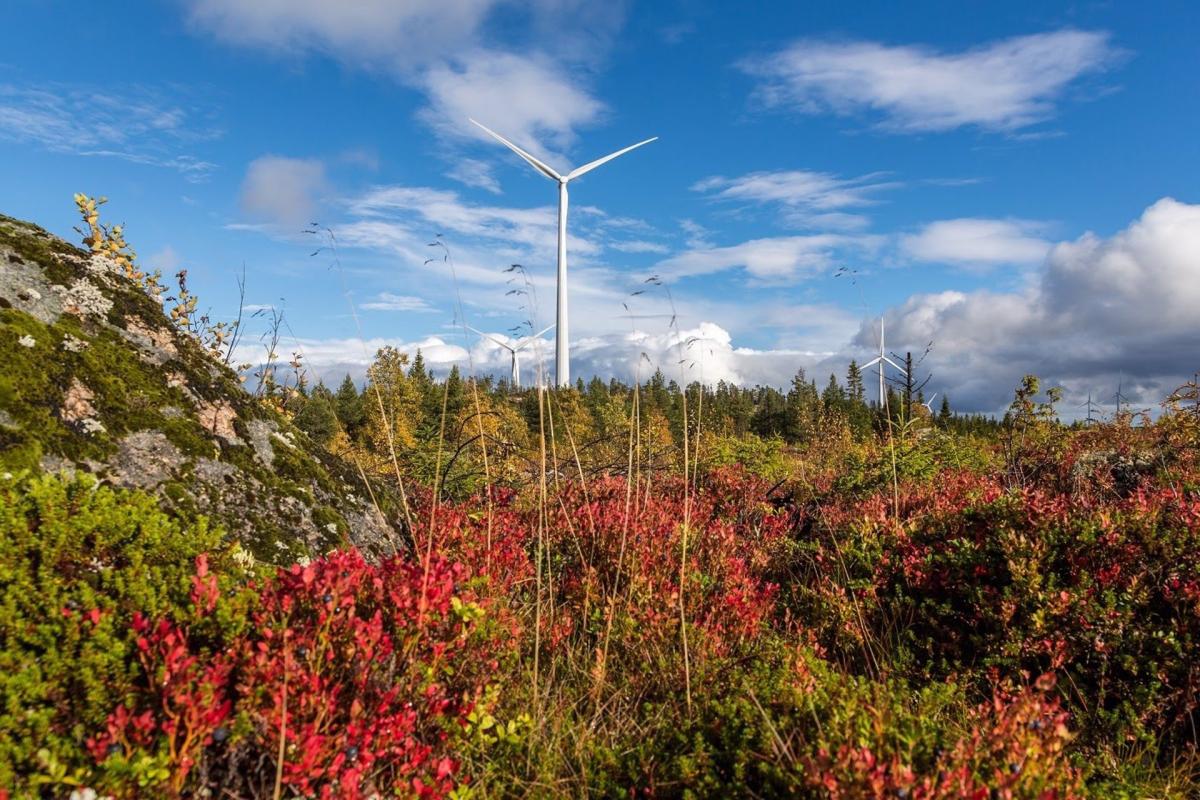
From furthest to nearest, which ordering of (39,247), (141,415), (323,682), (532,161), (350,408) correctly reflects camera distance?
(350,408) → (532,161) → (39,247) → (141,415) → (323,682)

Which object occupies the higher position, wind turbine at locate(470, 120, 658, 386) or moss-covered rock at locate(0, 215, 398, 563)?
wind turbine at locate(470, 120, 658, 386)

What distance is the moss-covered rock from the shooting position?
3834 mm

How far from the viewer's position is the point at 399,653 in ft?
10.1

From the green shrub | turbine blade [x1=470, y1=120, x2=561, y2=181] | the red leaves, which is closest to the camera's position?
the green shrub

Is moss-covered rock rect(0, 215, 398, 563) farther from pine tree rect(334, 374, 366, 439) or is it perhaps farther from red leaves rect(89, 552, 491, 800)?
pine tree rect(334, 374, 366, 439)

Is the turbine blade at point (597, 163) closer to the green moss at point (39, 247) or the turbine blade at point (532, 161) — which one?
the turbine blade at point (532, 161)

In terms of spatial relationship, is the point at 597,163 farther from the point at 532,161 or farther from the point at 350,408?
the point at 350,408

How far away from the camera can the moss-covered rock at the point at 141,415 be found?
151 inches

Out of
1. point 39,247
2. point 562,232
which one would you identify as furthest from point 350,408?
point 39,247

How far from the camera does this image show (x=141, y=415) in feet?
13.9

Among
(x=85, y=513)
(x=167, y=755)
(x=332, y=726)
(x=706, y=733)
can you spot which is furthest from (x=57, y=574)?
(x=706, y=733)

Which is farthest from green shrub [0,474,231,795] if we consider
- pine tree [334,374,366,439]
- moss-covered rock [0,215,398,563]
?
pine tree [334,374,366,439]

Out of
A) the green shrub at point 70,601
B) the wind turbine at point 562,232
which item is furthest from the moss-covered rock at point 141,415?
the wind turbine at point 562,232

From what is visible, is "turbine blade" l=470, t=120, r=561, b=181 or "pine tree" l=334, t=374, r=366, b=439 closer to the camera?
"turbine blade" l=470, t=120, r=561, b=181
